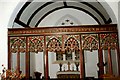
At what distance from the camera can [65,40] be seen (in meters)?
5.11

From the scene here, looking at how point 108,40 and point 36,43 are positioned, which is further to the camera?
point 36,43

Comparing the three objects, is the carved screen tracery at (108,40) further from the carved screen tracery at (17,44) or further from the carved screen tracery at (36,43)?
the carved screen tracery at (17,44)

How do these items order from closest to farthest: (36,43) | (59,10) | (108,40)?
(108,40)
(36,43)
(59,10)

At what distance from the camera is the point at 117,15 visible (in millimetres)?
4883

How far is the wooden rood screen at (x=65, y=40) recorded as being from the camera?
198 inches

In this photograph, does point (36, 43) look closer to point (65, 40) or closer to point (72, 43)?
point (65, 40)

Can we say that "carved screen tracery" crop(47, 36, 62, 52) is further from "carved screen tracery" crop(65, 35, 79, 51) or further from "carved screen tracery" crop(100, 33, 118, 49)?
"carved screen tracery" crop(100, 33, 118, 49)

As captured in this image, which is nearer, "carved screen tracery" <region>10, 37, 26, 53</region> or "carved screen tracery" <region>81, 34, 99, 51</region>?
"carved screen tracery" <region>81, 34, 99, 51</region>

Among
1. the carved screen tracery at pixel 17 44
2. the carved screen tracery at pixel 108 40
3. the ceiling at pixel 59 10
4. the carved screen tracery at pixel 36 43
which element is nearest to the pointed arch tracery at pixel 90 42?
the carved screen tracery at pixel 108 40

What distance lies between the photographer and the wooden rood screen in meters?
5.02

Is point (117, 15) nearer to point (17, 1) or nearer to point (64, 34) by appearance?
point (64, 34)

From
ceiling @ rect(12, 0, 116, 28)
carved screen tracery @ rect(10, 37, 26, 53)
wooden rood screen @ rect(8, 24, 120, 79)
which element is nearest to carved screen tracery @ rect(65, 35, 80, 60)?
wooden rood screen @ rect(8, 24, 120, 79)

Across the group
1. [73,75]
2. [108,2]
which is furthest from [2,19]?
[73,75]

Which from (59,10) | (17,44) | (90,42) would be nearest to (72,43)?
(90,42)
